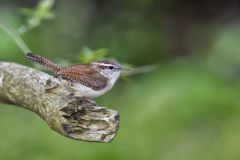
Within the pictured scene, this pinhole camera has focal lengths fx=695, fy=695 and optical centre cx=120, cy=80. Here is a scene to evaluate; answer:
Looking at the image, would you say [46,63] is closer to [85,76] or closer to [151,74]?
[85,76]

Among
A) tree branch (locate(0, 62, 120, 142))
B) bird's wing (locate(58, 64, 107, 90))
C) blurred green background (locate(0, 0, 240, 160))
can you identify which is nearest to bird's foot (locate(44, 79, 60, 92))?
tree branch (locate(0, 62, 120, 142))

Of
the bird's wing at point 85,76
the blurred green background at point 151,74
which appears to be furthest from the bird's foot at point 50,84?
the blurred green background at point 151,74

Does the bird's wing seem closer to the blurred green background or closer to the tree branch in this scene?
the tree branch

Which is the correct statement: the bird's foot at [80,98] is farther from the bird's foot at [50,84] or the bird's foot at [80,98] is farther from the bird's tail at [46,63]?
the bird's tail at [46,63]

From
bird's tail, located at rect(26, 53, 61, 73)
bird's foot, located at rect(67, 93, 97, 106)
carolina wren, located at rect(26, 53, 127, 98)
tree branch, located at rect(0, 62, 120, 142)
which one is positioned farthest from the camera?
bird's tail, located at rect(26, 53, 61, 73)

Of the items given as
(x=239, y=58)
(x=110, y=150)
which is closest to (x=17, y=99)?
(x=110, y=150)

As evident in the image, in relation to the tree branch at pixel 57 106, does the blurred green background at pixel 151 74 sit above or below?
above

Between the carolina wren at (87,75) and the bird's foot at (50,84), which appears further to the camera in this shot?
the carolina wren at (87,75)

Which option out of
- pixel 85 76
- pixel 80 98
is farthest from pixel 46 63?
pixel 80 98
